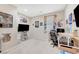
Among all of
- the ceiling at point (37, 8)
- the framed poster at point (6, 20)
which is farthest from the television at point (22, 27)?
the ceiling at point (37, 8)

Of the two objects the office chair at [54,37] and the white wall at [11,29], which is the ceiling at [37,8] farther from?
the office chair at [54,37]

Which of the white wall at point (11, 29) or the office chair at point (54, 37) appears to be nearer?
the white wall at point (11, 29)

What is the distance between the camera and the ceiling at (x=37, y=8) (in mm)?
2266

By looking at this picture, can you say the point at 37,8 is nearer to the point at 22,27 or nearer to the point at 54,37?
the point at 22,27

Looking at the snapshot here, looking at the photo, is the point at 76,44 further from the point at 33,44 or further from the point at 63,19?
the point at 33,44

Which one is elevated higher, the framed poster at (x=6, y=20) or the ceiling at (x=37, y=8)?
the ceiling at (x=37, y=8)

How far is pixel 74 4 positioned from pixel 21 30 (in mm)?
1633

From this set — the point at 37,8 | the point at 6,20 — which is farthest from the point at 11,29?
the point at 37,8

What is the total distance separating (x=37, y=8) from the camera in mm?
2404

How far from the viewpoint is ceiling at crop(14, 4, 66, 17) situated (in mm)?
2266

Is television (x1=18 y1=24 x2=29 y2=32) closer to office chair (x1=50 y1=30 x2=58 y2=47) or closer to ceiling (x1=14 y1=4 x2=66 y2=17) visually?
ceiling (x1=14 y1=4 x2=66 y2=17)

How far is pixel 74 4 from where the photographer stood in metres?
2.13

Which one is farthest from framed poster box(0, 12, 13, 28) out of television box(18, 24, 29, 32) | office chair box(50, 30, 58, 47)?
office chair box(50, 30, 58, 47)
